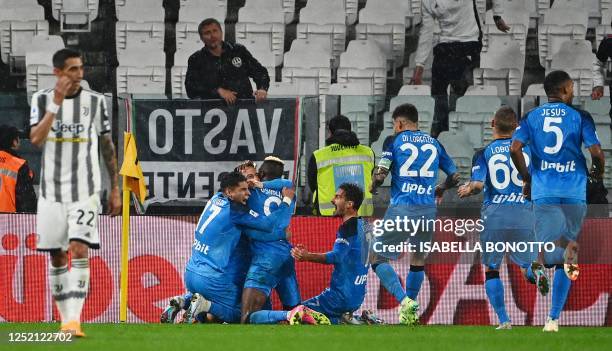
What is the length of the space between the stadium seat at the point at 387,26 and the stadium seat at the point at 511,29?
1021mm

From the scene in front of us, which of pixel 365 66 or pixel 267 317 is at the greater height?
pixel 365 66

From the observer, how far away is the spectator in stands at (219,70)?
13.8 meters

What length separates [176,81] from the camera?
50.0 feet

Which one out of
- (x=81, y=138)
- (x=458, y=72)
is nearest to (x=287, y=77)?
(x=458, y=72)

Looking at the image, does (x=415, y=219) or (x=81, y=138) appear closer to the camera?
(x=81, y=138)

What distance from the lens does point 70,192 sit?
27.5 feet

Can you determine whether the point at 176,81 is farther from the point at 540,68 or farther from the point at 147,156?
the point at 540,68

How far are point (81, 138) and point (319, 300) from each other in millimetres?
3501

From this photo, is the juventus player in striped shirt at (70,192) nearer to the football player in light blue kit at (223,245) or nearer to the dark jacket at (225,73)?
the football player in light blue kit at (223,245)

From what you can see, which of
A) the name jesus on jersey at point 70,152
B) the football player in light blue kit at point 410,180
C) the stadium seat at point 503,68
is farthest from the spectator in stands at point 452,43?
the name jesus on jersey at point 70,152

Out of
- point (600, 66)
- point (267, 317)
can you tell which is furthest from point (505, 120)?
point (600, 66)

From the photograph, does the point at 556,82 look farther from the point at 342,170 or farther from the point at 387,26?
the point at 387,26

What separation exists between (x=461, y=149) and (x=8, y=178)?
467 centimetres

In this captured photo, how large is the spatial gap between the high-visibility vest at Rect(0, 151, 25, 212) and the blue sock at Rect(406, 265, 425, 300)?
14.0 feet
